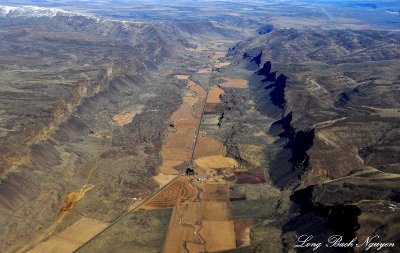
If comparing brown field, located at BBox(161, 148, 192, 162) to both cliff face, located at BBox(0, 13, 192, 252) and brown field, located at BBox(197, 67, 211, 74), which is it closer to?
cliff face, located at BBox(0, 13, 192, 252)

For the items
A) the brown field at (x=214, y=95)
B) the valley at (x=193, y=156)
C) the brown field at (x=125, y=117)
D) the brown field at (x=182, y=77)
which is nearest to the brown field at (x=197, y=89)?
the valley at (x=193, y=156)

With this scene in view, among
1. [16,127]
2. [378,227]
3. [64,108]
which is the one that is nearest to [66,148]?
[16,127]

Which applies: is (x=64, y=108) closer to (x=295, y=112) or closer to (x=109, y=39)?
(x=295, y=112)

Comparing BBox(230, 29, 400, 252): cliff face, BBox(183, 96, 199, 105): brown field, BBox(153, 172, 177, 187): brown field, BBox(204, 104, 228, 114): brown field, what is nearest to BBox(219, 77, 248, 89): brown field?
BBox(230, 29, 400, 252): cliff face

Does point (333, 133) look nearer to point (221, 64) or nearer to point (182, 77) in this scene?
point (182, 77)

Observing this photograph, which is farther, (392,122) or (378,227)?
(392,122)

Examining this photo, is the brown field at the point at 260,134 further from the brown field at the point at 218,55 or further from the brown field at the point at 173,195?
the brown field at the point at 218,55

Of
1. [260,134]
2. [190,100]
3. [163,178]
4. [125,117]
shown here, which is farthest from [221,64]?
[163,178]
